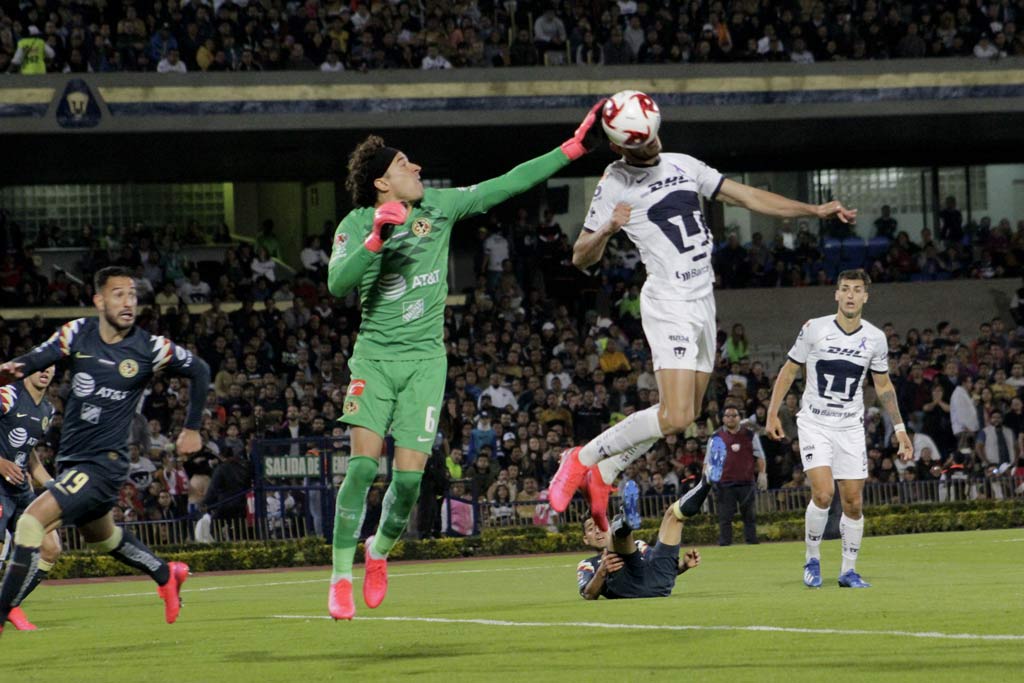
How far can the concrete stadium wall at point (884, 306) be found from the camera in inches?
1407

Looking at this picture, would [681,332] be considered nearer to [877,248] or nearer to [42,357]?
[42,357]

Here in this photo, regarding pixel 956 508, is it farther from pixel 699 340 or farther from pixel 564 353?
pixel 699 340

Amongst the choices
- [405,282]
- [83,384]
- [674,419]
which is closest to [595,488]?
[674,419]

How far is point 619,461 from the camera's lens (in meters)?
11.2

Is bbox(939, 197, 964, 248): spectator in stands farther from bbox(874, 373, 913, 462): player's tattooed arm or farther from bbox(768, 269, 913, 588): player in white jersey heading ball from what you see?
bbox(768, 269, 913, 588): player in white jersey heading ball

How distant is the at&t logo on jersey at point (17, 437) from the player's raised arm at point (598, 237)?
6.25m

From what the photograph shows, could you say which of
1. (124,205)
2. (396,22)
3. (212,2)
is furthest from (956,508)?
(124,205)

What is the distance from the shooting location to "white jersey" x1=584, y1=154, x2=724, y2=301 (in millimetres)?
10875

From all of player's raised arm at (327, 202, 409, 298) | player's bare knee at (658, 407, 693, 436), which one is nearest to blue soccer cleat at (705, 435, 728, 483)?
player's bare knee at (658, 407, 693, 436)

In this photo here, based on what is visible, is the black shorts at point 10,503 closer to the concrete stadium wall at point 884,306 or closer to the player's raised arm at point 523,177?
the player's raised arm at point 523,177

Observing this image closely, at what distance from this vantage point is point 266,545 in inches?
970

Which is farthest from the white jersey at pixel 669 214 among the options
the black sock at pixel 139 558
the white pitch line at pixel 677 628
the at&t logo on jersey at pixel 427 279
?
the black sock at pixel 139 558

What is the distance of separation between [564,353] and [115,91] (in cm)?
989

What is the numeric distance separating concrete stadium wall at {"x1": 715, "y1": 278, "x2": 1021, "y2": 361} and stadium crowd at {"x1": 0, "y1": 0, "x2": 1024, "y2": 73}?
5.35m
